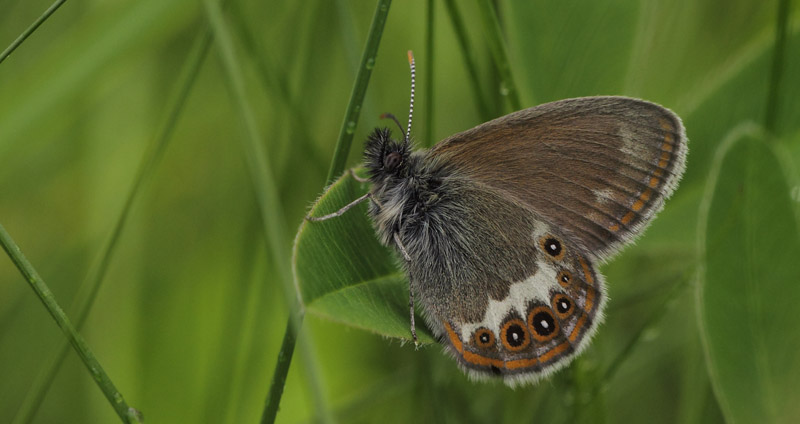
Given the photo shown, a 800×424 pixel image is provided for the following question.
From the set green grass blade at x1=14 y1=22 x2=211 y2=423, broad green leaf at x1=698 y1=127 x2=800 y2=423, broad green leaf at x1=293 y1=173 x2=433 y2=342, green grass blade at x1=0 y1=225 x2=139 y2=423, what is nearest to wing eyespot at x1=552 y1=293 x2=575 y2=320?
broad green leaf at x1=293 y1=173 x2=433 y2=342

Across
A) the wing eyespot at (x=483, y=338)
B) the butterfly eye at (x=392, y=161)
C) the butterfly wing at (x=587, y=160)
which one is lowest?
the wing eyespot at (x=483, y=338)

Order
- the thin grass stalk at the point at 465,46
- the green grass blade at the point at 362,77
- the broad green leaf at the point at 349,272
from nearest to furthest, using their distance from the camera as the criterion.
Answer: the broad green leaf at the point at 349,272, the green grass blade at the point at 362,77, the thin grass stalk at the point at 465,46

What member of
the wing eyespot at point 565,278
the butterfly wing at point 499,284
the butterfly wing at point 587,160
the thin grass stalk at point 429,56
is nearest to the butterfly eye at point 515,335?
the butterfly wing at point 499,284

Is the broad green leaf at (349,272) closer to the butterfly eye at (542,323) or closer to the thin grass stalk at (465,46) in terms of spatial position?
the butterfly eye at (542,323)

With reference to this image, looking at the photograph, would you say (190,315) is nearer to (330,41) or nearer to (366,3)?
(330,41)

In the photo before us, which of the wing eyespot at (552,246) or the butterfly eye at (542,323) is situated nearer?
the butterfly eye at (542,323)

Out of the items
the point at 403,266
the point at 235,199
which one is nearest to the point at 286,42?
the point at 235,199

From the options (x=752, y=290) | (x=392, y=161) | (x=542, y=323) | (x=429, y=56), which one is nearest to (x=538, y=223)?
(x=542, y=323)

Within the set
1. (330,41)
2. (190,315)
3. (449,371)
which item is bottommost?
(449,371)
